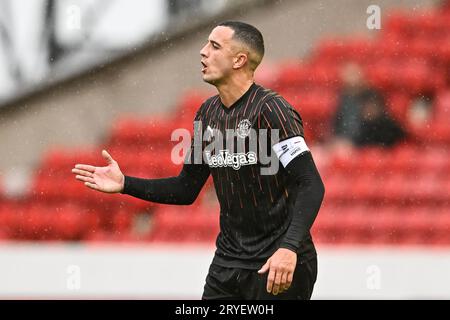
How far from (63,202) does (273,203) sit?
6.21 metres

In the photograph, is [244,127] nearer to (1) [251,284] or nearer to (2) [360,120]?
(1) [251,284]

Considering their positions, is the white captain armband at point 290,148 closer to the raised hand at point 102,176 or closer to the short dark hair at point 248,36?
the short dark hair at point 248,36

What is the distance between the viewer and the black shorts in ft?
14.8

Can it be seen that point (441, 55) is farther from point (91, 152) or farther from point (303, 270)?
point (303, 270)

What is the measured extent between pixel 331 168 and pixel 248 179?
16.4 feet

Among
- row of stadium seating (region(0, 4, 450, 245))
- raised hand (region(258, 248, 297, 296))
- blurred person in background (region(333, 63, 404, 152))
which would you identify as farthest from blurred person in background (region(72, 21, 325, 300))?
blurred person in background (region(333, 63, 404, 152))

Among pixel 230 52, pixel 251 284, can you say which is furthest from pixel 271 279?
pixel 230 52

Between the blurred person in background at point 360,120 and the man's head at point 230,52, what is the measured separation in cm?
462

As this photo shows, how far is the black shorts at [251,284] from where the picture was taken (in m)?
4.51

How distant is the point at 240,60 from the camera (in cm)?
464

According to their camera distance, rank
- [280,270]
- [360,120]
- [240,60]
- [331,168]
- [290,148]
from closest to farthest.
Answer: [280,270]
[290,148]
[240,60]
[360,120]
[331,168]

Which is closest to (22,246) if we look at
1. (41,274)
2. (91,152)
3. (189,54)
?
(41,274)

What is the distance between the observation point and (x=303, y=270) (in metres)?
4.52

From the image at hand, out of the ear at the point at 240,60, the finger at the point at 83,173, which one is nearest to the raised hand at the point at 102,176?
the finger at the point at 83,173
